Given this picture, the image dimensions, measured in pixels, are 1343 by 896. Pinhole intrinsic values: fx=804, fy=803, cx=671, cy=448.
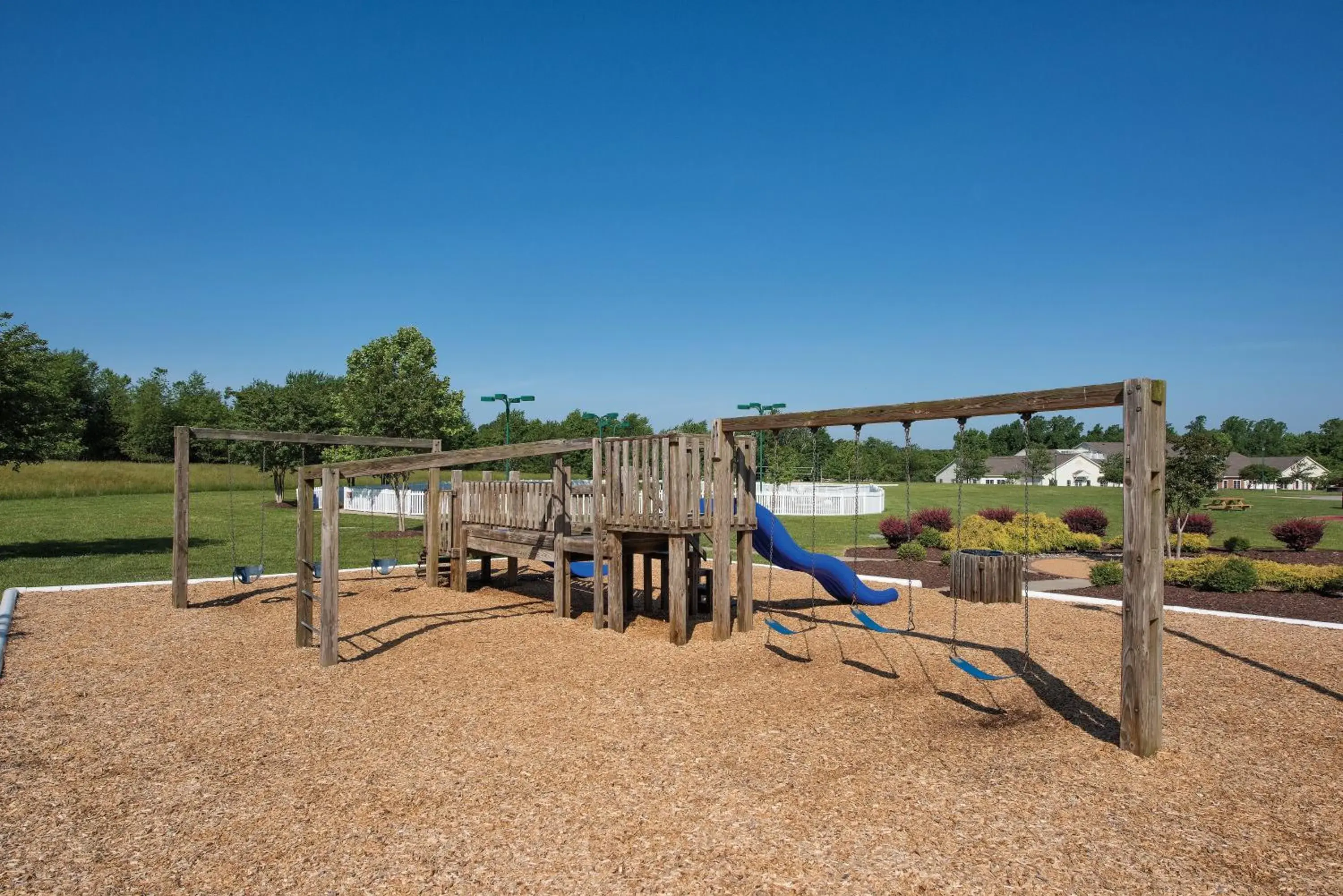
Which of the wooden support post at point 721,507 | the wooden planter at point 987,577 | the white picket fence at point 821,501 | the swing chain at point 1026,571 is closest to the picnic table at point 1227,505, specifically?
the white picket fence at point 821,501

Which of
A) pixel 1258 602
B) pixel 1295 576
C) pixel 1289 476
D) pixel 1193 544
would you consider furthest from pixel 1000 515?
pixel 1289 476

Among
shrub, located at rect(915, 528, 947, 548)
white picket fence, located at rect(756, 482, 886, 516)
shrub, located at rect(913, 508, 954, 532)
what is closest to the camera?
shrub, located at rect(915, 528, 947, 548)

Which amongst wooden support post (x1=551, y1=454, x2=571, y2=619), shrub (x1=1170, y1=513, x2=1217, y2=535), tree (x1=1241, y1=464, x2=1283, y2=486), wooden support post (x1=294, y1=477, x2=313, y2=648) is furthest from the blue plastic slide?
tree (x1=1241, y1=464, x2=1283, y2=486)

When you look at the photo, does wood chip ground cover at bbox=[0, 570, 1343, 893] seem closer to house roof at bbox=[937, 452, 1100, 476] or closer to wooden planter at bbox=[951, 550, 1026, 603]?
wooden planter at bbox=[951, 550, 1026, 603]

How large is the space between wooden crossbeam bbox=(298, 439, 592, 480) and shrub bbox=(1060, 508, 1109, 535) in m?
16.7

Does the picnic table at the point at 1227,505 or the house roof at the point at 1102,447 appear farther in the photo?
the house roof at the point at 1102,447

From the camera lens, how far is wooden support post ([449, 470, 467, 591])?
1332 cm

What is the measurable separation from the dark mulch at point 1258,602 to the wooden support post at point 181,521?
46.1 ft

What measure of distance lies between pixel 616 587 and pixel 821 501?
21.8 metres

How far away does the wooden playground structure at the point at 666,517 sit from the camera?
5.92 m

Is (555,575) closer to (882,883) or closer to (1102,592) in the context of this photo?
(882,883)

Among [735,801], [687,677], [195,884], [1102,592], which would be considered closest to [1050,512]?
[1102,592]

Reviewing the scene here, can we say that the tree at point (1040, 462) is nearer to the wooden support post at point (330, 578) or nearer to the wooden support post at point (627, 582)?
the wooden support post at point (627, 582)

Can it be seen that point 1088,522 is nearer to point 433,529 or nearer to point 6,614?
point 433,529
